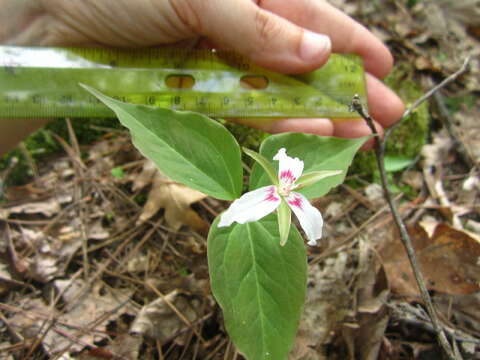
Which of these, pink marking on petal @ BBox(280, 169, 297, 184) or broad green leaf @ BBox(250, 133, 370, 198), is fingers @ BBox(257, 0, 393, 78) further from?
pink marking on petal @ BBox(280, 169, 297, 184)

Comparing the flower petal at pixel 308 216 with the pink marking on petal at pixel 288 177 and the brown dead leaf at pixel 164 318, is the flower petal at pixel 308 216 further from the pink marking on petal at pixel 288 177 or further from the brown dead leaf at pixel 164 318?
the brown dead leaf at pixel 164 318

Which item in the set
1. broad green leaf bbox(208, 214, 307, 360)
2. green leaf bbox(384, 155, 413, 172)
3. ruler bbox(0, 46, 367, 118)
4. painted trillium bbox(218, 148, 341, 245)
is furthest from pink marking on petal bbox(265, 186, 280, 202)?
green leaf bbox(384, 155, 413, 172)

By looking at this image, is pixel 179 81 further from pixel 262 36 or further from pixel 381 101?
pixel 381 101

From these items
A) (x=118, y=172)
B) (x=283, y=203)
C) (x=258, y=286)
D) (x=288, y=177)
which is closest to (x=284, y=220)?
(x=283, y=203)

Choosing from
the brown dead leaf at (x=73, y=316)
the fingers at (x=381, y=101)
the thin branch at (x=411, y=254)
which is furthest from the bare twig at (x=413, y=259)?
the brown dead leaf at (x=73, y=316)

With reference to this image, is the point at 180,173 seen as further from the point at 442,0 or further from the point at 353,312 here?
the point at 442,0

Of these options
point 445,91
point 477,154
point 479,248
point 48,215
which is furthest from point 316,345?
point 445,91
